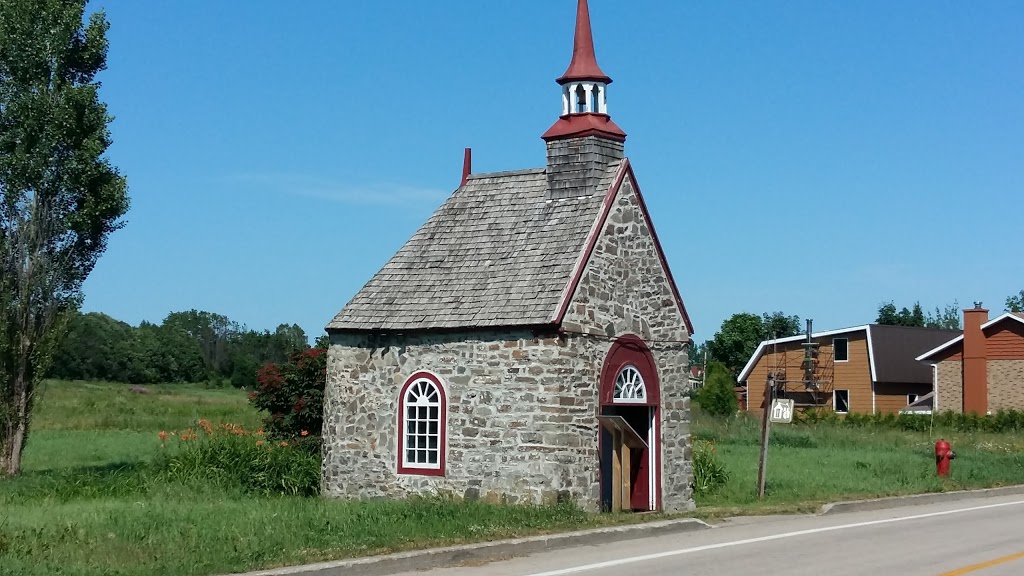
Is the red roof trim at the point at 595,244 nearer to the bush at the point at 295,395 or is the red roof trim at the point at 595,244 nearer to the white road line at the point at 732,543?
the white road line at the point at 732,543

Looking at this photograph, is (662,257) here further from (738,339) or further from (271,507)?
(738,339)

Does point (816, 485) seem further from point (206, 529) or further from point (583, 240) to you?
point (206, 529)

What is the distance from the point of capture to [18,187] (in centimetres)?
2744

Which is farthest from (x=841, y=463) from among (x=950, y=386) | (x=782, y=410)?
(x=950, y=386)

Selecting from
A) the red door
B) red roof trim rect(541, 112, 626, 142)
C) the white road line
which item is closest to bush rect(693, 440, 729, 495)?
the red door

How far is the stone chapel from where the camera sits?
64.2ft

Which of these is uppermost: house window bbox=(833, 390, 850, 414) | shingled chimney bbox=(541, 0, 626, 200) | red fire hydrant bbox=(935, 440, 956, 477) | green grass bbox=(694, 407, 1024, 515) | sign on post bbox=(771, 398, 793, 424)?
shingled chimney bbox=(541, 0, 626, 200)

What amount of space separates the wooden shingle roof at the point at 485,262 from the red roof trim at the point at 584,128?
708 mm

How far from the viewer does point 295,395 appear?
24.9 meters

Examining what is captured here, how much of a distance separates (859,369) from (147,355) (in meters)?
61.1

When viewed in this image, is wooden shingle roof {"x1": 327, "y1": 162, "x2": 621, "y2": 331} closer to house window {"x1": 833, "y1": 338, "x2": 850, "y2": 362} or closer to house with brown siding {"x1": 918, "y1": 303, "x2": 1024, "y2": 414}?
Result: house with brown siding {"x1": 918, "y1": 303, "x2": 1024, "y2": 414}

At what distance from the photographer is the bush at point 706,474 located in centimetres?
2470

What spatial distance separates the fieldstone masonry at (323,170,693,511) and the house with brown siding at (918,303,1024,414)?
114ft

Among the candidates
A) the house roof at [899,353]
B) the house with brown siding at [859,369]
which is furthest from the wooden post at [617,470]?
the house roof at [899,353]
